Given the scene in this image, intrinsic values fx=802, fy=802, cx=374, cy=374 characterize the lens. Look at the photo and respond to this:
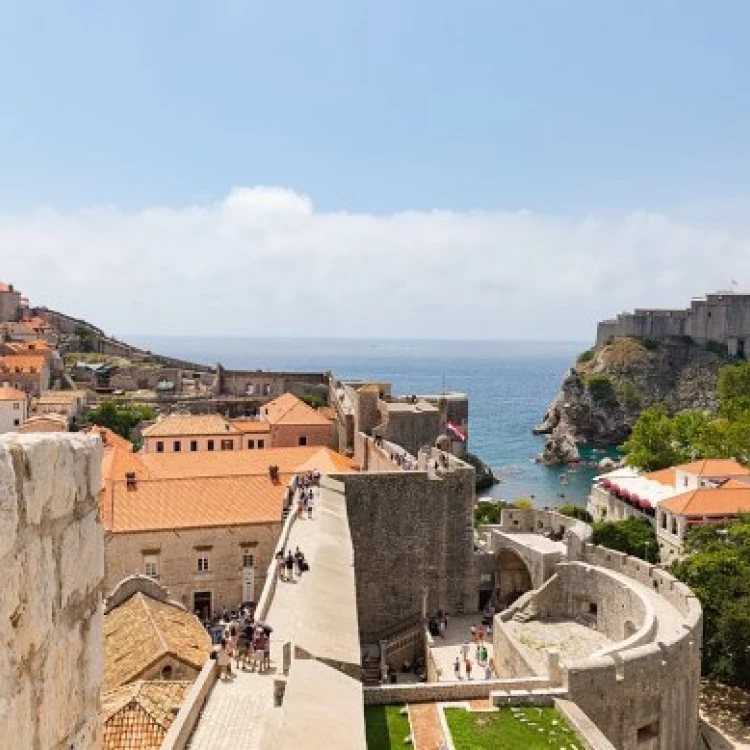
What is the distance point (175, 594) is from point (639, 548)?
22665 mm

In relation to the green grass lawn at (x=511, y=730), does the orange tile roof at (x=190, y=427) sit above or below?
above

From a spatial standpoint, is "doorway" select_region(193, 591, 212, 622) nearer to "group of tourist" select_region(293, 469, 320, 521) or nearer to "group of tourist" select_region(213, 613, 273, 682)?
"group of tourist" select_region(293, 469, 320, 521)

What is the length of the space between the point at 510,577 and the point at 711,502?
41.3 feet

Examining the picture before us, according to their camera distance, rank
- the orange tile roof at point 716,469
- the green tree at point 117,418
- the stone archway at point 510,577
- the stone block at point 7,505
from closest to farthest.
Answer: the stone block at point 7,505, the stone archway at point 510,577, the orange tile roof at point 716,469, the green tree at point 117,418

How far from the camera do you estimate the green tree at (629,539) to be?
37.0 m

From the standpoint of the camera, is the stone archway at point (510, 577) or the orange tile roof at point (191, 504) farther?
the stone archway at point (510, 577)

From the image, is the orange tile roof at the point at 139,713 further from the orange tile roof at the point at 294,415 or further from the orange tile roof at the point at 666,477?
the orange tile roof at the point at 666,477

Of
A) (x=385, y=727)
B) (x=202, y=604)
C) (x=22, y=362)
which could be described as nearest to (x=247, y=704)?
(x=385, y=727)

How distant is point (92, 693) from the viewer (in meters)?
3.24

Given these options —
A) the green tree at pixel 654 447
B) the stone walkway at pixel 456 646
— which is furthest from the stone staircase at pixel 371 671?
the green tree at pixel 654 447

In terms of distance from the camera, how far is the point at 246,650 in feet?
45.1

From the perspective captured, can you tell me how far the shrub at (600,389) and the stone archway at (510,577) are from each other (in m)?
70.2

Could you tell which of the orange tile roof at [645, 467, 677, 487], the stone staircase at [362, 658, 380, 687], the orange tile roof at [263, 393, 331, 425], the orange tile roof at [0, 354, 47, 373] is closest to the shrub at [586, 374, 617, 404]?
the orange tile roof at [645, 467, 677, 487]

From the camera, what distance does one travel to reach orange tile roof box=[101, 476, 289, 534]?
23875 mm
